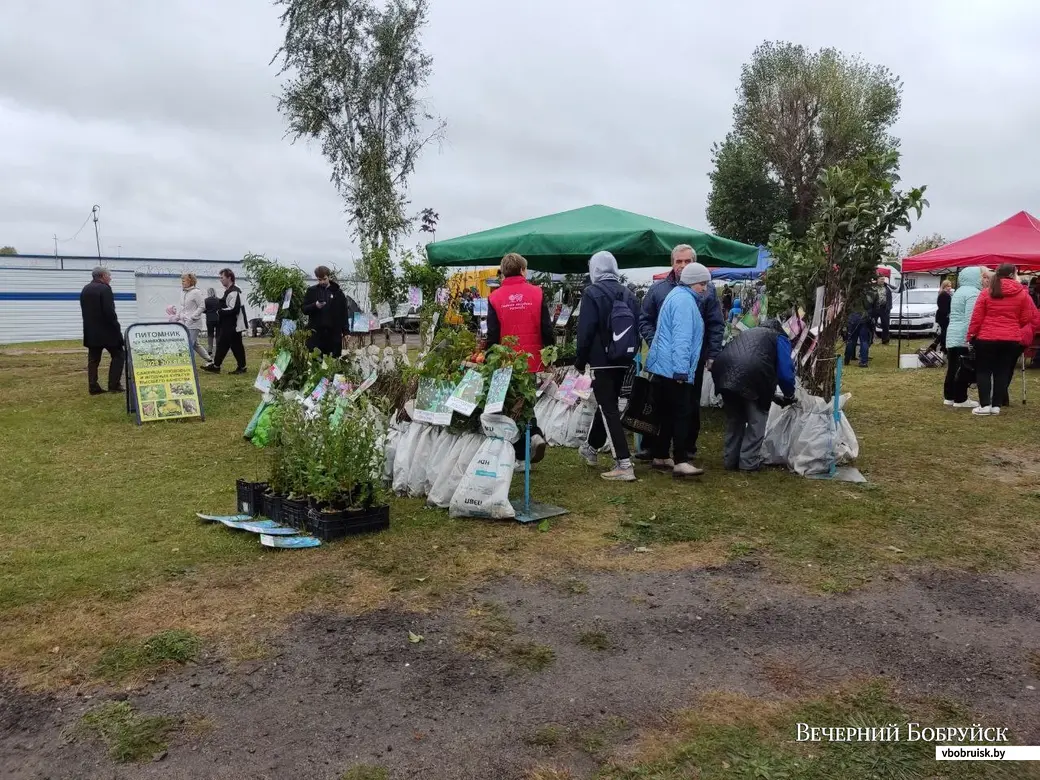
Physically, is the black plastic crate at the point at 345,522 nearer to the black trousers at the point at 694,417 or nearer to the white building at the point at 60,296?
the black trousers at the point at 694,417

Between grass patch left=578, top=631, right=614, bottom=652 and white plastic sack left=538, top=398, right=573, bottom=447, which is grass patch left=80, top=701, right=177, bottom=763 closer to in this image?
grass patch left=578, top=631, right=614, bottom=652

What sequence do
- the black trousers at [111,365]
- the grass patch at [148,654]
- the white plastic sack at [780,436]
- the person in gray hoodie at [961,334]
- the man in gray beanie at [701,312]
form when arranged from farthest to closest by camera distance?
the black trousers at [111,365], the person in gray hoodie at [961,334], the white plastic sack at [780,436], the man in gray beanie at [701,312], the grass patch at [148,654]

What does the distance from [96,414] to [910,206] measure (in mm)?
8788

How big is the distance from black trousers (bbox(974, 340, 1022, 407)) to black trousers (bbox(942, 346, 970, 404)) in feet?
1.96

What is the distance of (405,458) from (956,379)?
7801mm

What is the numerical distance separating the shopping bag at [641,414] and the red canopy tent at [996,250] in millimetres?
8591

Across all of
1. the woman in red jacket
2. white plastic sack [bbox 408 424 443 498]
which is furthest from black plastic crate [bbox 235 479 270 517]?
the woman in red jacket

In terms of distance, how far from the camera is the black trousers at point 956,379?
9.84 meters

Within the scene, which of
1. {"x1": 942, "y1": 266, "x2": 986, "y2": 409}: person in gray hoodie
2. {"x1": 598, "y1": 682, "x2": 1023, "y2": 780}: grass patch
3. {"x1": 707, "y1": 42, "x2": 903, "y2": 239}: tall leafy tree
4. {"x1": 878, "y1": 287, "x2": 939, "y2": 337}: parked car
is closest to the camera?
{"x1": 598, "y1": 682, "x2": 1023, "y2": 780}: grass patch

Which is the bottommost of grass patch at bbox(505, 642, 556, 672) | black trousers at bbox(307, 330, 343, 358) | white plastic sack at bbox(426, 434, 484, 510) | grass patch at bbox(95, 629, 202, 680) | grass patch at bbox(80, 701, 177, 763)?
grass patch at bbox(505, 642, 556, 672)

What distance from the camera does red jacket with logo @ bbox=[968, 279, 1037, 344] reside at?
28.5 ft

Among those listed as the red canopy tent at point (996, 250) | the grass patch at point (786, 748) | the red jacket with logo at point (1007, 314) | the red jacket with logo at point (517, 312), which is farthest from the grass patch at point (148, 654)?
the red canopy tent at point (996, 250)

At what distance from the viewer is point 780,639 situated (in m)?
3.38

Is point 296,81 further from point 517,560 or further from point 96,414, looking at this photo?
point 517,560
